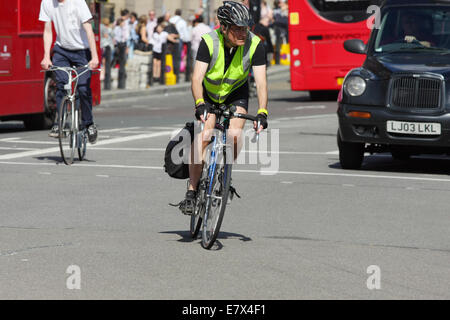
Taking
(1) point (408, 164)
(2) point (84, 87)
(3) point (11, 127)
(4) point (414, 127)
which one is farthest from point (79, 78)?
(3) point (11, 127)

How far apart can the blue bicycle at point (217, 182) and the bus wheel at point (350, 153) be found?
4.86m

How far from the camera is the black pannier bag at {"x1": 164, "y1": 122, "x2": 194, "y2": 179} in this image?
8159 millimetres

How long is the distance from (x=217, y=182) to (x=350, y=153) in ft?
16.7

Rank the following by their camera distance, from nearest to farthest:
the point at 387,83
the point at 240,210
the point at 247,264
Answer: the point at 247,264
the point at 240,210
the point at 387,83

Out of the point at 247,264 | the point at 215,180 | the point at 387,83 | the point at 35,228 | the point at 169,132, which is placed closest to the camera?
the point at 247,264

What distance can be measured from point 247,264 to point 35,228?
205 centimetres

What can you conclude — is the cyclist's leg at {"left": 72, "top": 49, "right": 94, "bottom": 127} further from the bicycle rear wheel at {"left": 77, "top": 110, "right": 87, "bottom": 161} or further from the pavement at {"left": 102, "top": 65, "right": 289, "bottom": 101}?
the pavement at {"left": 102, "top": 65, "right": 289, "bottom": 101}

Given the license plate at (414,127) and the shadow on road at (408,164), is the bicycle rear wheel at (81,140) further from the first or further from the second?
the license plate at (414,127)

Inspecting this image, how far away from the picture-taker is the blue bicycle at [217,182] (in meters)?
7.67

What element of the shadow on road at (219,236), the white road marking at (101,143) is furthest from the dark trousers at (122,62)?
the shadow on road at (219,236)

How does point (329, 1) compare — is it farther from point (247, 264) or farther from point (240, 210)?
point (247, 264)

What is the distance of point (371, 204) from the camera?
10.1m

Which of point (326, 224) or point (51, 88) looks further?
point (51, 88)
